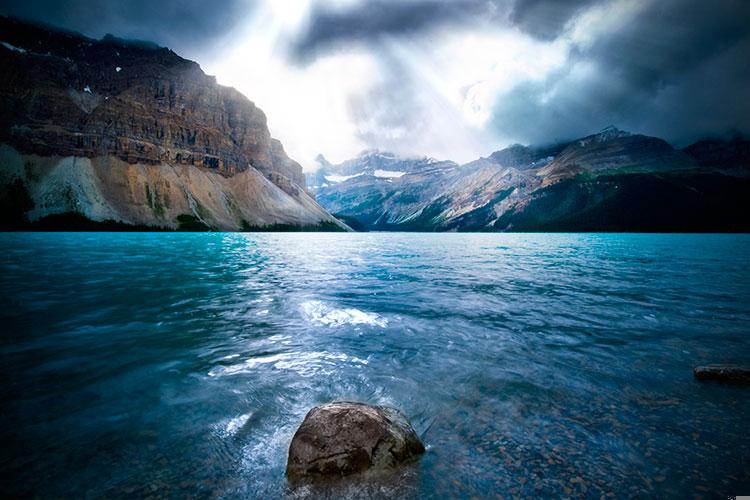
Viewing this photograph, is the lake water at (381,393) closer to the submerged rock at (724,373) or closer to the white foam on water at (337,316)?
the white foam on water at (337,316)

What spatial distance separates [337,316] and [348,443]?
1126 centimetres

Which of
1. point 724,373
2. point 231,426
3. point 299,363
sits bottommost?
point 299,363

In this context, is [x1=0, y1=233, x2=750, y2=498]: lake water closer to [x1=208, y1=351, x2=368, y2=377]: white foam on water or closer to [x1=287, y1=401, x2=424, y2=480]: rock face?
[x1=208, y1=351, x2=368, y2=377]: white foam on water

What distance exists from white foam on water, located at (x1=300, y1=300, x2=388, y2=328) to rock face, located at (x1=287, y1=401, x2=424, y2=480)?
8.93 metres

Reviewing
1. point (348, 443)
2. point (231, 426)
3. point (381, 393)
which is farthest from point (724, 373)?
point (231, 426)

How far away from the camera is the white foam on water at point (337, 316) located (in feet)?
51.4

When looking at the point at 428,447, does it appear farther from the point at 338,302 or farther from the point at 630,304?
the point at 630,304

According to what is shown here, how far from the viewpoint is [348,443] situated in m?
5.63

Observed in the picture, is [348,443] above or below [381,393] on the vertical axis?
above

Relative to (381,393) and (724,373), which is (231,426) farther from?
(724,373)

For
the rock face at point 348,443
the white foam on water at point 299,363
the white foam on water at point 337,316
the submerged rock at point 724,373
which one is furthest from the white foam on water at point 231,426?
the submerged rock at point 724,373

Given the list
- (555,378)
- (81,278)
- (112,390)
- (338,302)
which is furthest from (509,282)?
(81,278)

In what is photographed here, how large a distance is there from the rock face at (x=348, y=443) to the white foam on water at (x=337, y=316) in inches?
351

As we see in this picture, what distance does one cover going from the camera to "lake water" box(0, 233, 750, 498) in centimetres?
529
